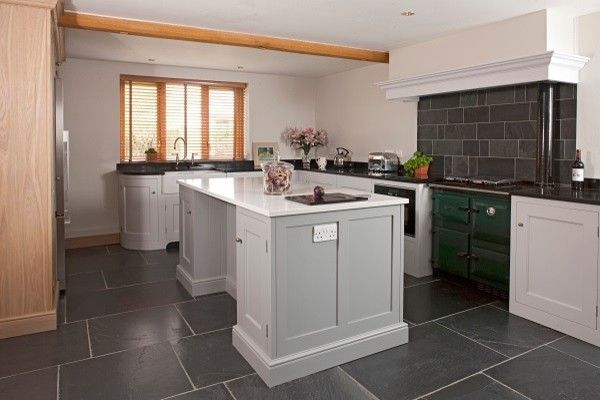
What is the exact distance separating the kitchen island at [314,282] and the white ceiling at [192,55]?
247cm

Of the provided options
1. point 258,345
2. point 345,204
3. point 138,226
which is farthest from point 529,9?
point 138,226

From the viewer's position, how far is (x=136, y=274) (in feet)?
14.8

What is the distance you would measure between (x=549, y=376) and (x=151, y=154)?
496 centimetres

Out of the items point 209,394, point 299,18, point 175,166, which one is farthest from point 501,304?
point 175,166

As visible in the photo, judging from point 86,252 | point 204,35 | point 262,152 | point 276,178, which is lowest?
point 86,252

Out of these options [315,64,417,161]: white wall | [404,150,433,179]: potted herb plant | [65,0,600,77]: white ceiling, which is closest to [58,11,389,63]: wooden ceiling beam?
[65,0,600,77]: white ceiling

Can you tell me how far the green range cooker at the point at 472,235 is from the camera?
3.63 meters

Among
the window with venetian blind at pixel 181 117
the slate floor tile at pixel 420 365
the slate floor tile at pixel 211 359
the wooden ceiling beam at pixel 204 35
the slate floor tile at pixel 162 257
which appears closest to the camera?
the slate floor tile at pixel 420 365

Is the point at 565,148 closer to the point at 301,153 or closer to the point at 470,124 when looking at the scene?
the point at 470,124

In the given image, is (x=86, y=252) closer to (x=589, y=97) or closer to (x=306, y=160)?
(x=306, y=160)

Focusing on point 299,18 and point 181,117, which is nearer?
point 299,18

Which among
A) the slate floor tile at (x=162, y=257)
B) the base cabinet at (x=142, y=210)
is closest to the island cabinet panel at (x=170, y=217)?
the base cabinet at (x=142, y=210)

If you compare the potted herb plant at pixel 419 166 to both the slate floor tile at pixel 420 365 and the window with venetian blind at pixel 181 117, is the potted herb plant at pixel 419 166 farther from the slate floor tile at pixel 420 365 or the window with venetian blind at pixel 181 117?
the window with venetian blind at pixel 181 117

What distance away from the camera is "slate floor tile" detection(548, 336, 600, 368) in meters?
2.73
